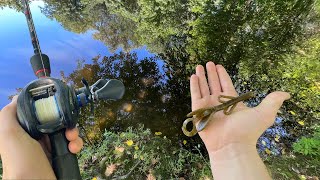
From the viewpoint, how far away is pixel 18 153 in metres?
1.50

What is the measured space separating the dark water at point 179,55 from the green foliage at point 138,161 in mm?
782

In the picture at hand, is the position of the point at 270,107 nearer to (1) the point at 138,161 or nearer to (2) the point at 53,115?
(2) the point at 53,115

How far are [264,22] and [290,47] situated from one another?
2.54 ft

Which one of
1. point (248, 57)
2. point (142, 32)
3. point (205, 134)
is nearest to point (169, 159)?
point (205, 134)

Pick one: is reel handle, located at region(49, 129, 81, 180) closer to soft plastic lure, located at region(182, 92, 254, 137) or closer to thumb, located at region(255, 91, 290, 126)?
soft plastic lure, located at region(182, 92, 254, 137)

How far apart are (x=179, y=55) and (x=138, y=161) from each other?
3498mm

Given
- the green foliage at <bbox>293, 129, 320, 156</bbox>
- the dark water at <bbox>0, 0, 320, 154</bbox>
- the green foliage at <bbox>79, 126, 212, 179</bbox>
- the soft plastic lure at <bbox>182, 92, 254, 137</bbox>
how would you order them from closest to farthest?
the soft plastic lure at <bbox>182, 92, 254, 137</bbox> → the green foliage at <bbox>79, 126, 212, 179</bbox> → the green foliage at <bbox>293, 129, 320, 156</bbox> → the dark water at <bbox>0, 0, 320, 154</bbox>

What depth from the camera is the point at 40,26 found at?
278 inches

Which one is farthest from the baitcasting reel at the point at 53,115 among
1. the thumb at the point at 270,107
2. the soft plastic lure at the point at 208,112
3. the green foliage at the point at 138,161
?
the green foliage at the point at 138,161

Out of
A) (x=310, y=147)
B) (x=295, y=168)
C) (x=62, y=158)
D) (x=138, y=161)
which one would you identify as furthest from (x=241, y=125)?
(x=310, y=147)

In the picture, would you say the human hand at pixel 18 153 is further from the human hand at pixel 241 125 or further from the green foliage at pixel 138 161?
the green foliage at pixel 138 161

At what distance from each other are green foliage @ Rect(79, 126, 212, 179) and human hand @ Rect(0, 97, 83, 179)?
288 cm

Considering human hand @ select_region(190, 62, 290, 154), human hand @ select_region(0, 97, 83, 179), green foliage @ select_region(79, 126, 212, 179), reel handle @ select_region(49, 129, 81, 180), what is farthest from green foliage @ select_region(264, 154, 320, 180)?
human hand @ select_region(0, 97, 83, 179)

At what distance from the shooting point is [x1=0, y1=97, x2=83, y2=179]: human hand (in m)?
1.47
